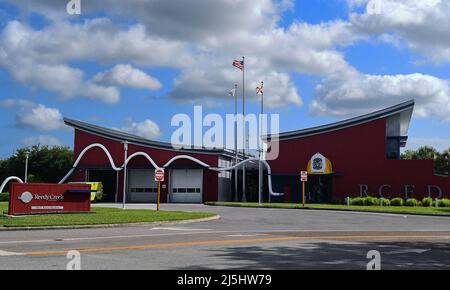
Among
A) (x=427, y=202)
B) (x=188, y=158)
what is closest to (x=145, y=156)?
(x=188, y=158)

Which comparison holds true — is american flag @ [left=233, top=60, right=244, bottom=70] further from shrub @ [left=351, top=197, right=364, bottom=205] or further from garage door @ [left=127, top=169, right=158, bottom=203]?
shrub @ [left=351, top=197, right=364, bottom=205]

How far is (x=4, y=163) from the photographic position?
272 ft

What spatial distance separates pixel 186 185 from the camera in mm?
54875

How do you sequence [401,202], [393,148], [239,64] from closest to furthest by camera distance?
[401,202]
[239,64]
[393,148]

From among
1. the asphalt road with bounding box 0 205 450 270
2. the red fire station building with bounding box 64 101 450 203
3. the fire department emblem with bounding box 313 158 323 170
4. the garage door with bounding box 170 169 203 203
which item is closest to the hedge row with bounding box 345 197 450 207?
the red fire station building with bounding box 64 101 450 203

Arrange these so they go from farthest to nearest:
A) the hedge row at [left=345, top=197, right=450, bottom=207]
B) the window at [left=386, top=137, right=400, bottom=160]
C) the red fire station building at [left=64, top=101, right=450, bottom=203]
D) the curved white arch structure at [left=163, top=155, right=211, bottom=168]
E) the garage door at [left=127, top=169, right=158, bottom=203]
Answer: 1. the window at [left=386, top=137, right=400, bottom=160]
2. the garage door at [left=127, top=169, right=158, bottom=203]
3. the curved white arch structure at [left=163, top=155, right=211, bottom=168]
4. the red fire station building at [left=64, top=101, right=450, bottom=203]
5. the hedge row at [left=345, top=197, right=450, bottom=207]

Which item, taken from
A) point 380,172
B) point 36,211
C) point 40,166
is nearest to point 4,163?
point 40,166

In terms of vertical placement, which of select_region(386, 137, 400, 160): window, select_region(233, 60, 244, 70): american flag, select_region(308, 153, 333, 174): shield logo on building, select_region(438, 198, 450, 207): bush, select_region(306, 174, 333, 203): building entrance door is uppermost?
select_region(233, 60, 244, 70): american flag

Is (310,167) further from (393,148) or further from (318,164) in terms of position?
(393,148)

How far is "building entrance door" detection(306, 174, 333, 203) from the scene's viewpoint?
5488cm

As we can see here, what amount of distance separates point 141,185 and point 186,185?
4.97m

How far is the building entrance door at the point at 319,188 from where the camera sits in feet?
180

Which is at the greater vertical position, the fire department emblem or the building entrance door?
the fire department emblem
